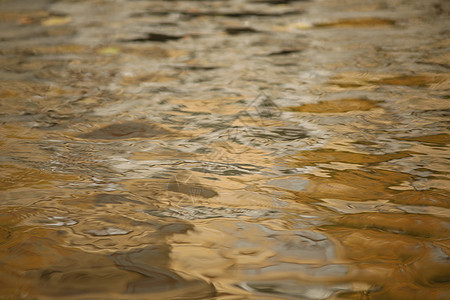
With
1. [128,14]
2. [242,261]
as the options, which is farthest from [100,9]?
[242,261]

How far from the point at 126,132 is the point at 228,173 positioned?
423mm

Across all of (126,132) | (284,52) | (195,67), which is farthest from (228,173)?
(284,52)

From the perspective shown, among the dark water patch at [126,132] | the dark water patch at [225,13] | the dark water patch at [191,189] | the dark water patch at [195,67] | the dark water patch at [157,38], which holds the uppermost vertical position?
the dark water patch at [225,13]

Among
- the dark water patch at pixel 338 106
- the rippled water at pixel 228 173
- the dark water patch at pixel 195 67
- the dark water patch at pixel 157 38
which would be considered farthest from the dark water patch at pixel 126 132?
the dark water patch at pixel 157 38

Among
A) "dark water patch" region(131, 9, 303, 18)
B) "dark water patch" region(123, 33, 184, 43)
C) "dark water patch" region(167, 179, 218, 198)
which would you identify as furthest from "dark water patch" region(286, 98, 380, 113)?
"dark water patch" region(131, 9, 303, 18)

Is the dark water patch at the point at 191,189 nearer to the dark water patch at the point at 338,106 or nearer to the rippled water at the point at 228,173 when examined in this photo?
the rippled water at the point at 228,173

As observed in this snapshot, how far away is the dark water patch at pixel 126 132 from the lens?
1321 millimetres

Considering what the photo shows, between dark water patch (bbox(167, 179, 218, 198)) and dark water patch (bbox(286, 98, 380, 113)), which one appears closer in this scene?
dark water patch (bbox(167, 179, 218, 198))

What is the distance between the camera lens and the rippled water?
0.71 meters

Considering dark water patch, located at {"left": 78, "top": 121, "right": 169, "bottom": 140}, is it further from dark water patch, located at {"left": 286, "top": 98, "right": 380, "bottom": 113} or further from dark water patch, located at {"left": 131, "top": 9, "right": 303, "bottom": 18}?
dark water patch, located at {"left": 131, "top": 9, "right": 303, "bottom": 18}

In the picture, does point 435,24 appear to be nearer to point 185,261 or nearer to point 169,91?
point 169,91

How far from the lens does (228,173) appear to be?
1.07m

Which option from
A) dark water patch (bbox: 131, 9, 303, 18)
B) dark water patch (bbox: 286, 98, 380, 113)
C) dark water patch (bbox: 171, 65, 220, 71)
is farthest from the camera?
dark water patch (bbox: 131, 9, 303, 18)

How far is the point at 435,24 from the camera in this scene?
286 centimetres
